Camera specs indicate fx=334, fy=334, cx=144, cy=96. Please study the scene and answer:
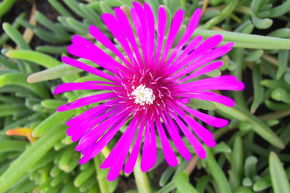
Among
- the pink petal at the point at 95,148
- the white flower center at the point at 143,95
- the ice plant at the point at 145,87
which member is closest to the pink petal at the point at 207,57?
the ice plant at the point at 145,87

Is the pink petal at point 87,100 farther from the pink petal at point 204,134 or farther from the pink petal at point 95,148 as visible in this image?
the pink petal at point 204,134

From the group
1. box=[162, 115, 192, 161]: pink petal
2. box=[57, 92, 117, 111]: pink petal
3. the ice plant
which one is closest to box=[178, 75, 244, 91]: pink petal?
the ice plant

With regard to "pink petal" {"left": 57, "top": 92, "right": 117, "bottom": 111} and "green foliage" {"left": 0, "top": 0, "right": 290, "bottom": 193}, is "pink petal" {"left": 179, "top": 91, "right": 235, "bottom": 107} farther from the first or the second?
"pink petal" {"left": 57, "top": 92, "right": 117, "bottom": 111}

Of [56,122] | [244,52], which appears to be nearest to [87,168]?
[56,122]

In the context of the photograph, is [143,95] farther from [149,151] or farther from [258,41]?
[258,41]

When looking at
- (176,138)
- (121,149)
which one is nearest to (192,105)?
(176,138)

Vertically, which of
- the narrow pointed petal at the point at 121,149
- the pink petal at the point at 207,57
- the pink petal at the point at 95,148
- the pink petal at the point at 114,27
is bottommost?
the narrow pointed petal at the point at 121,149

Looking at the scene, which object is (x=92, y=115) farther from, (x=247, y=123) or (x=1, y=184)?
(x=247, y=123)
